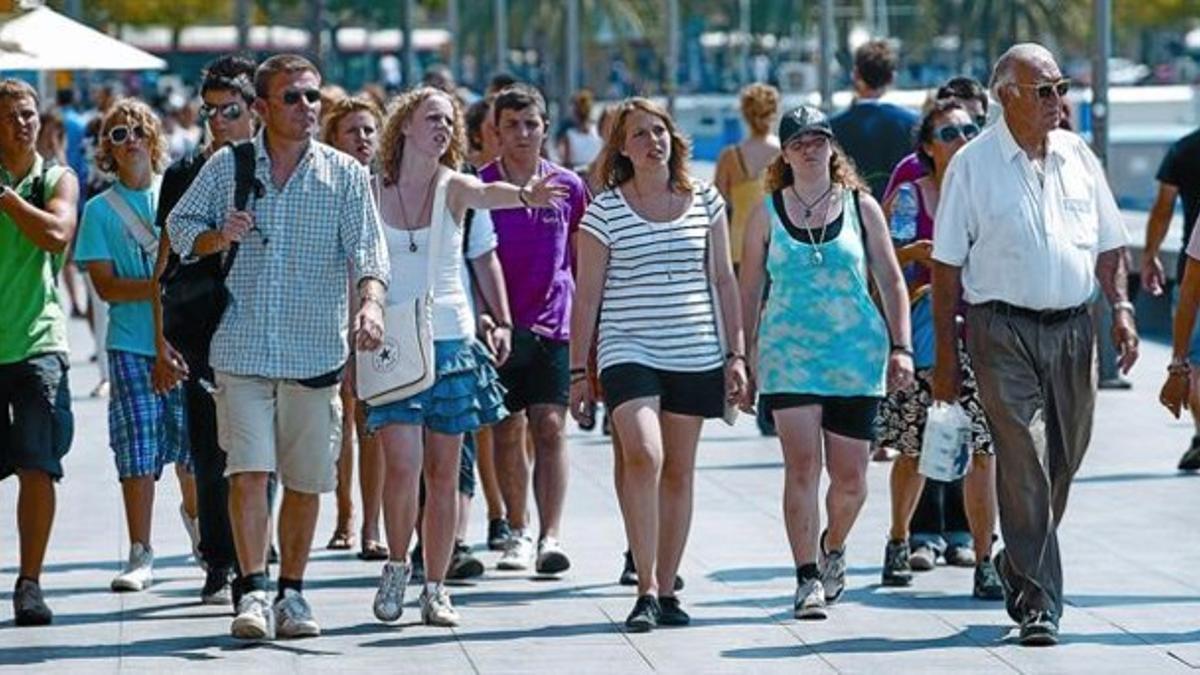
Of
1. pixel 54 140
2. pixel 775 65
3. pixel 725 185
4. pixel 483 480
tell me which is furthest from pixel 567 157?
pixel 775 65

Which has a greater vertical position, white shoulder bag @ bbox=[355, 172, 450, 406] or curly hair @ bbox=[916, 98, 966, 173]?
curly hair @ bbox=[916, 98, 966, 173]

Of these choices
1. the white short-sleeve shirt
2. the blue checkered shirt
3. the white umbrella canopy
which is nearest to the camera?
the white short-sleeve shirt

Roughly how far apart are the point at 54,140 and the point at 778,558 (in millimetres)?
12661

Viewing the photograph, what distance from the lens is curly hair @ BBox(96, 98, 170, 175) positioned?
1206 centimetres

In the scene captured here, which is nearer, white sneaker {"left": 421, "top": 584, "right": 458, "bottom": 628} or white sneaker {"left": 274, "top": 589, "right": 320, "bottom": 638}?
white sneaker {"left": 274, "top": 589, "right": 320, "bottom": 638}

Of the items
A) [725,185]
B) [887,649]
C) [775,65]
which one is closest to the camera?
[887,649]

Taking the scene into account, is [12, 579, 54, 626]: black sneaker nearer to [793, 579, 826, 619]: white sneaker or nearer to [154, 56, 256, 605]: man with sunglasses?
[154, 56, 256, 605]: man with sunglasses

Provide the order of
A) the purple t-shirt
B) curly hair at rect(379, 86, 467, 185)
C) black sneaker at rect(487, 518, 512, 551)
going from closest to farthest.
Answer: curly hair at rect(379, 86, 467, 185), the purple t-shirt, black sneaker at rect(487, 518, 512, 551)

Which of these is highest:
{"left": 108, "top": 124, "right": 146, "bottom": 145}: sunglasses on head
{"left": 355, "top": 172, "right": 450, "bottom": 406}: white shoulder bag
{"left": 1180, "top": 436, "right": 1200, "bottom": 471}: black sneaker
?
{"left": 108, "top": 124, "right": 146, "bottom": 145}: sunglasses on head

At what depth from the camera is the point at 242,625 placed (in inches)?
408

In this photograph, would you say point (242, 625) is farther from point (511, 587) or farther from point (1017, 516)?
point (1017, 516)

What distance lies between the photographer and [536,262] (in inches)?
494

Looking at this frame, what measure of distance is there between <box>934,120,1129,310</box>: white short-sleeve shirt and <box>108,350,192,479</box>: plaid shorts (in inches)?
125

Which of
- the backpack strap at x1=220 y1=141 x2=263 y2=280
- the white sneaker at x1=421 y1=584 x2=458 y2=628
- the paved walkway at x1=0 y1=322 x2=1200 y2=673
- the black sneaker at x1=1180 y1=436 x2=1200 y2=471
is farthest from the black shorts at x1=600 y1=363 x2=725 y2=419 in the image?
the black sneaker at x1=1180 y1=436 x2=1200 y2=471
